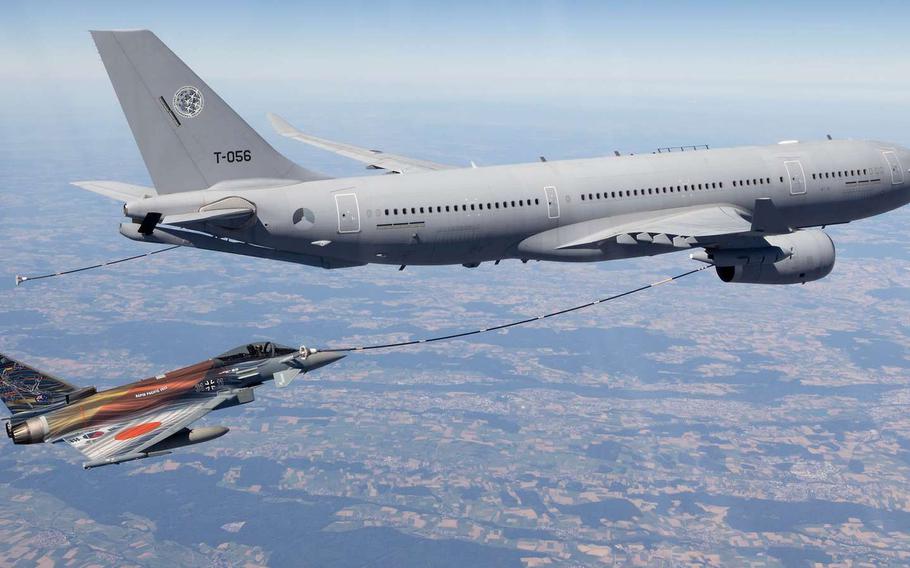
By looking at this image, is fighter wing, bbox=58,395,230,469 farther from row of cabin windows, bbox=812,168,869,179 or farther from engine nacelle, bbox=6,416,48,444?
row of cabin windows, bbox=812,168,869,179

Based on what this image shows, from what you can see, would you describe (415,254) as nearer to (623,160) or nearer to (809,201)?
(623,160)

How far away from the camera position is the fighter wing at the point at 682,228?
41625mm

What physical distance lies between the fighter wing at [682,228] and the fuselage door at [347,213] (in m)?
11.5

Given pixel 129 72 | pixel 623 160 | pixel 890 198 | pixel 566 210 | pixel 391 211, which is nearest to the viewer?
pixel 129 72

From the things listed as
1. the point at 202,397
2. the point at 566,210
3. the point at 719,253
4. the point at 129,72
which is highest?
the point at 129,72

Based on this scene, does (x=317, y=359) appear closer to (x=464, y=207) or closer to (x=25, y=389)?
(x=464, y=207)

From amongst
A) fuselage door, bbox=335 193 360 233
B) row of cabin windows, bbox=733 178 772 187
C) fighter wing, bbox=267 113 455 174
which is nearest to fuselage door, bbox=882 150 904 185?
row of cabin windows, bbox=733 178 772 187

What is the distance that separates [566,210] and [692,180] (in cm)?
859

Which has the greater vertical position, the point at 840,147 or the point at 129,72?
the point at 129,72

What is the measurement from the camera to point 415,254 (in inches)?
1614

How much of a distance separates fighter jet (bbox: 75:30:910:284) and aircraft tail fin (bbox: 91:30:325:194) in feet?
0.16

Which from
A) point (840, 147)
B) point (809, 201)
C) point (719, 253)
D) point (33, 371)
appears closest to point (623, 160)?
point (719, 253)

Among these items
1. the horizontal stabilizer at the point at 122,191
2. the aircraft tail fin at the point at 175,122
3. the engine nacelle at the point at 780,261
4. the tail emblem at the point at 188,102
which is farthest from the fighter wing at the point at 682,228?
the horizontal stabilizer at the point at 122,191

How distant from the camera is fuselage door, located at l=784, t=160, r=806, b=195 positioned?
160 feet
